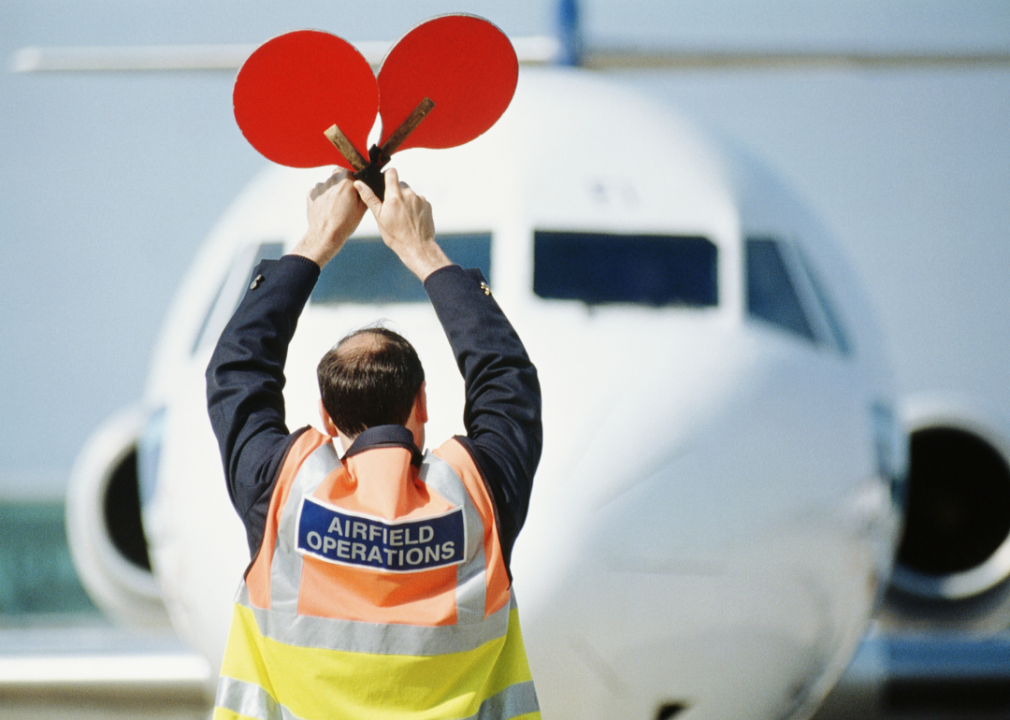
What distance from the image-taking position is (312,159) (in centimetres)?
220

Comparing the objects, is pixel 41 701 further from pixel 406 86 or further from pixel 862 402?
pixel 406 86

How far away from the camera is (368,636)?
1720mm

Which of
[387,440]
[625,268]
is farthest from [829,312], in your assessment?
[387,440]

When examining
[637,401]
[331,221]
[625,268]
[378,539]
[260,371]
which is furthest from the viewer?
[625,268]

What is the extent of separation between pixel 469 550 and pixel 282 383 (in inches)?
17.9

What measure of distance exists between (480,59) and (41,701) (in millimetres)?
4868

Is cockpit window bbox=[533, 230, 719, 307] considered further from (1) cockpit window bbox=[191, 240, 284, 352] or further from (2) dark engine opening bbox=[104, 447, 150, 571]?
(2) dark engine opening bbox=[104, 447, 150, 571]

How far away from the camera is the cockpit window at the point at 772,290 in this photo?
3594 mm

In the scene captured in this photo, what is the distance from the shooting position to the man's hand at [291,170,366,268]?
80.2 inches

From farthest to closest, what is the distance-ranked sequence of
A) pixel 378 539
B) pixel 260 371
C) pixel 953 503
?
pixel 953 503
pixel 260 371
pixel 378 539

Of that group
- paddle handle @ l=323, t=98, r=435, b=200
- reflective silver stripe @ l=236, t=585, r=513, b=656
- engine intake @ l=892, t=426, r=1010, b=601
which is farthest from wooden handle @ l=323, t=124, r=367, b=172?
engine intake @ l=892, t=426, r=1010, b=601

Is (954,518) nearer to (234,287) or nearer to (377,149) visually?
(234,287)

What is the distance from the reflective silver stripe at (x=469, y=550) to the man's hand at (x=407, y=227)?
14.9 inches

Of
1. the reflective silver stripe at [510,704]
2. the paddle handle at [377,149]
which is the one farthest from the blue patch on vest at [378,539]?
the paddle handle at [377,149]
